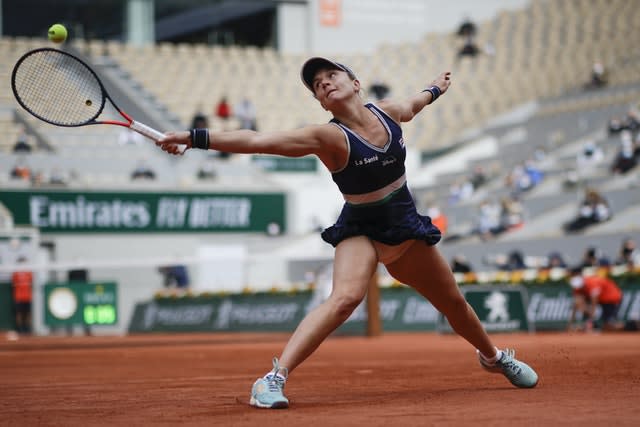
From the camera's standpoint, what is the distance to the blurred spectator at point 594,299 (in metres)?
20.0

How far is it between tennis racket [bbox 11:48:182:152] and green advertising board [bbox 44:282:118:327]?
15696 mm

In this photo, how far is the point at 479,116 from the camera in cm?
3928

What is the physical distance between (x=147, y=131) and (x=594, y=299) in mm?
15188

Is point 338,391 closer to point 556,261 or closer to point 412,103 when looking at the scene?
point 412,103

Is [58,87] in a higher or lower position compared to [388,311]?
higher

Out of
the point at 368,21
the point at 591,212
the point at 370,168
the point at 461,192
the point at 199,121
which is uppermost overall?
the point at 368,21

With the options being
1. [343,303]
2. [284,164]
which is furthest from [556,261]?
[343,303]

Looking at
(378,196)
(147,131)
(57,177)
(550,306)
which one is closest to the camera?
(147,131)

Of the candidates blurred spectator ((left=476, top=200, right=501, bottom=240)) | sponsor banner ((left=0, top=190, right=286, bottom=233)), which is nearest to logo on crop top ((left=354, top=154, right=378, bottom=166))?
sponsor banner ((left=0, top=190, right=286, bottom=233))

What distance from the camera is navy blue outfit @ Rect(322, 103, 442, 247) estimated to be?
20.7ft

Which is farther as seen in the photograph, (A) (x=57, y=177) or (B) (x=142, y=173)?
(B) (x=142, y=173)

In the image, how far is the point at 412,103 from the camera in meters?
7.03

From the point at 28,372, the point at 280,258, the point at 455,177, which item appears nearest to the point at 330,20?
the point at 455,177

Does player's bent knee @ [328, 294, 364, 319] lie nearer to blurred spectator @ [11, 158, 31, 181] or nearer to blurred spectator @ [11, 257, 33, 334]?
blurred spectator @ [11, 257, 33, 334]
